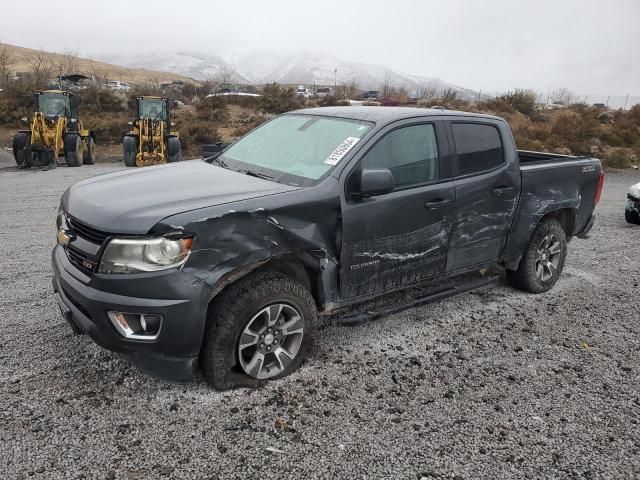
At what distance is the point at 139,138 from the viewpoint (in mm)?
13891

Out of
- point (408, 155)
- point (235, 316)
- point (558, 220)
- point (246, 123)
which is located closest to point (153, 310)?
point (235, 316)

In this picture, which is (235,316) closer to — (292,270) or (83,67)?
(292,270)

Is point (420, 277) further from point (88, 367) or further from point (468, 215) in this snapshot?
point (88, 367)

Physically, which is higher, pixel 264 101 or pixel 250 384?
pixel 264 101

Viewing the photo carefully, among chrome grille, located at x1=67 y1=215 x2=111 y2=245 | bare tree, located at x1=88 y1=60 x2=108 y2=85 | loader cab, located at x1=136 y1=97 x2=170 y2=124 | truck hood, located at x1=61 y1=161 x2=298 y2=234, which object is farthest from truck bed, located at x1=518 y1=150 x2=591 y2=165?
bare tree, located at x1=88 y1=60 x2=108 y2=85

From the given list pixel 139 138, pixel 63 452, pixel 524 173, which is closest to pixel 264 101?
pixel 139 138

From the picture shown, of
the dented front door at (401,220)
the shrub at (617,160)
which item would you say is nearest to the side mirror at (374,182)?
the dented front door at (401,220)

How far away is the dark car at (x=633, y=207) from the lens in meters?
8.37

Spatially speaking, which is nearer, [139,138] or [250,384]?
[250,384]

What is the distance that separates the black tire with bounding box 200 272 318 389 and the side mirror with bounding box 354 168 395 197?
0.75 metres

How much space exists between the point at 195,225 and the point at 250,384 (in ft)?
3.68

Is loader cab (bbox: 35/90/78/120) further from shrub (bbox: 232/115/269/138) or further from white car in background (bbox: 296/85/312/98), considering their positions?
white car in background (bbox: 296/85/312/98)

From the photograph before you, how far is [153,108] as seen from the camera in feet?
47.0

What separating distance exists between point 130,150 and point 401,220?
38.5 ft
